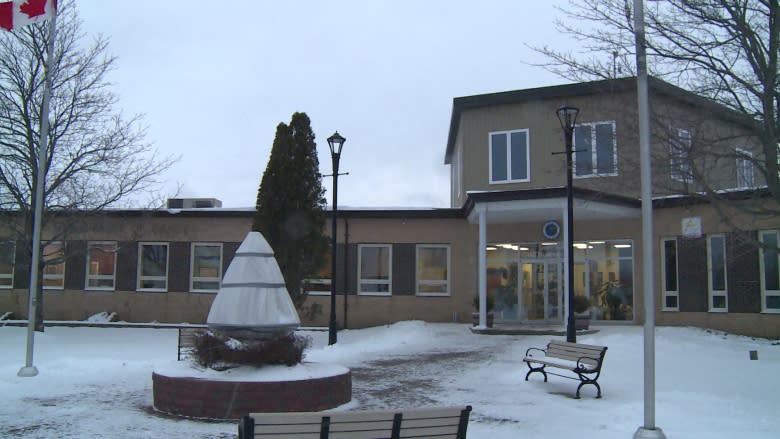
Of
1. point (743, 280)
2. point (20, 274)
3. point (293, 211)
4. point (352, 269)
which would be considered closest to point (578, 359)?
point (293, 211)

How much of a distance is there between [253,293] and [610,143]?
6705 mm

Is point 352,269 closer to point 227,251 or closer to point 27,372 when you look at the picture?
point 227,251

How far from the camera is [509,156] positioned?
1024 inches

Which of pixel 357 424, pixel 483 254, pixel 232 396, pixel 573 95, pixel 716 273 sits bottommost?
pixel 232 396

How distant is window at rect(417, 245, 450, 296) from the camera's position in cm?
2670

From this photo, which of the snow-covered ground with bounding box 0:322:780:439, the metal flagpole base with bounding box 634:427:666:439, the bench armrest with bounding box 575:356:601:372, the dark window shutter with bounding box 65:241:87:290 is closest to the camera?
the metal flagpole base with bounding box 634:427:666:439

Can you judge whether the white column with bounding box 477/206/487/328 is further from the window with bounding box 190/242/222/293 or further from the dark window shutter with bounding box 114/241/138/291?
the dark window shutter with bounding box 114/241/138/291

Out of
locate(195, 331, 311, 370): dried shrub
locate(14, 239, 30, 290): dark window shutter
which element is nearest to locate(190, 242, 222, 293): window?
locate(14, 239, 30, 290): dark window shutter

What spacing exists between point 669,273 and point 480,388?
13.4 meters

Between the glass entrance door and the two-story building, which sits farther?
the glass entrance door

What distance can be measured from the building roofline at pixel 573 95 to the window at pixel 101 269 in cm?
1479

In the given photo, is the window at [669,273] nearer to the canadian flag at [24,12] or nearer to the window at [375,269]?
the window at [375,269]

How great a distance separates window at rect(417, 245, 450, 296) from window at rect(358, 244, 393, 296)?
3.75 ft

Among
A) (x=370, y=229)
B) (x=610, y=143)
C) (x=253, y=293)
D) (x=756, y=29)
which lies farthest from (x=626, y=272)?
(x=253, y=293)
